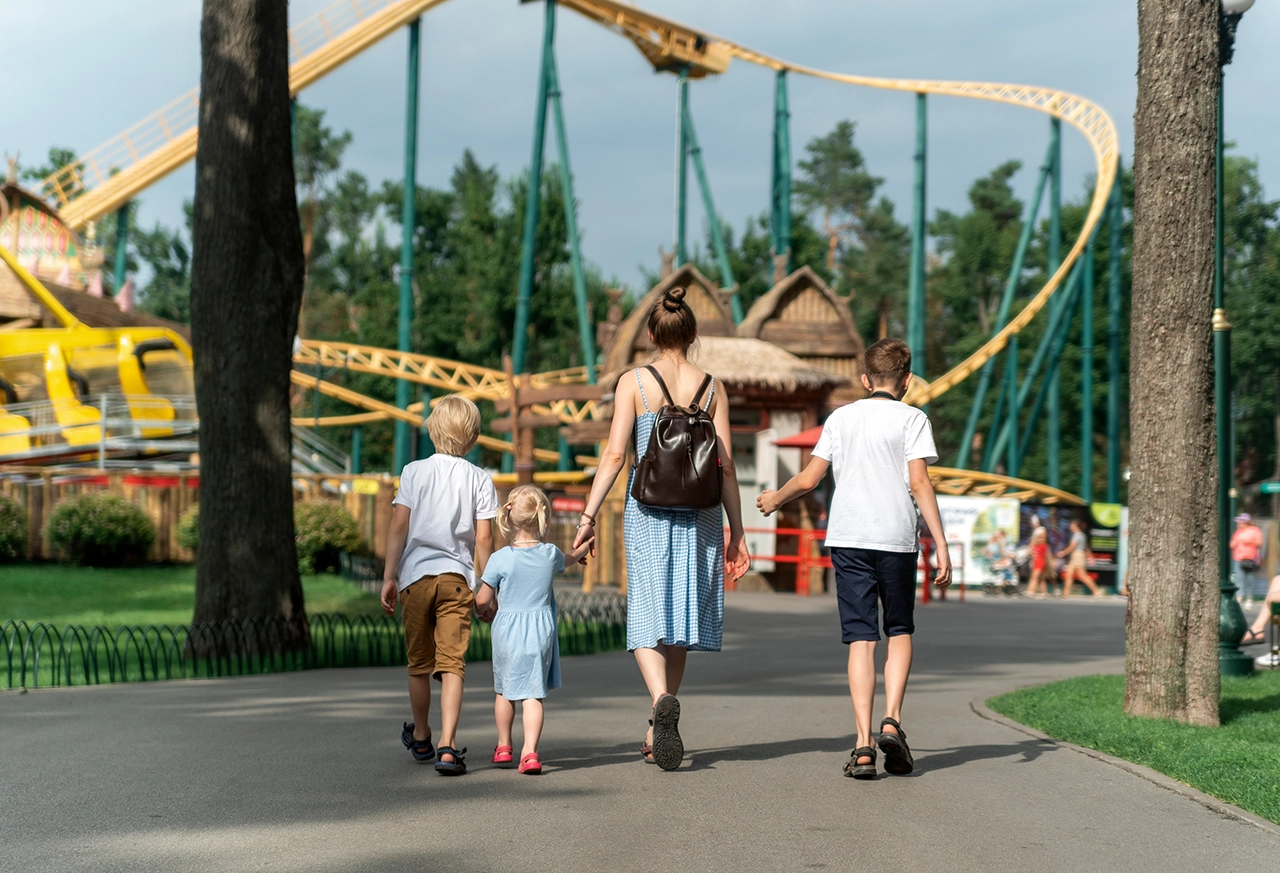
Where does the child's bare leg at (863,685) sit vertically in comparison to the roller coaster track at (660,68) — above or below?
below

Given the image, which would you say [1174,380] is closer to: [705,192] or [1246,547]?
[1246,547]

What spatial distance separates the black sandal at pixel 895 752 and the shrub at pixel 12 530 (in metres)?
16.6

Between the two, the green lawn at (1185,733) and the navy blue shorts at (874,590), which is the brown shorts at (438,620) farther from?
the green lawn at (1185,733)

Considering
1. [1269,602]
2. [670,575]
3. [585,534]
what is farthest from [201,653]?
[1269,602]

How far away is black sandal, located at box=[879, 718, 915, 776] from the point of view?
5.88m

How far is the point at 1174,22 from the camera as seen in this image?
7.83 metres

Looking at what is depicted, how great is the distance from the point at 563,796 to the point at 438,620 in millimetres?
1126

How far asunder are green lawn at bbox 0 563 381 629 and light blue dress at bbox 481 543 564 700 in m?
8.10

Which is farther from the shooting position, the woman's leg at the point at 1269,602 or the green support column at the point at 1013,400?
the green support column at the point at 1013,400

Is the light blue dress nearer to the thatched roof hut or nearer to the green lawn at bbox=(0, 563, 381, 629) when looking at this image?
the green lawn at bbox=(0, 563, 381, 629)

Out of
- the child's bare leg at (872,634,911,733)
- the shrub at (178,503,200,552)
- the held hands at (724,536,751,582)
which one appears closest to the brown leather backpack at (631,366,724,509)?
the held hands at (724,536,751,582)

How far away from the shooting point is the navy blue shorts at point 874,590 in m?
6.07

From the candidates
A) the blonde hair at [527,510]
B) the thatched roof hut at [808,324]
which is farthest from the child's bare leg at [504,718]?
the thatched roof hut at [808,324]

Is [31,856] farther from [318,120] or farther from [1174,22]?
[318,120]
